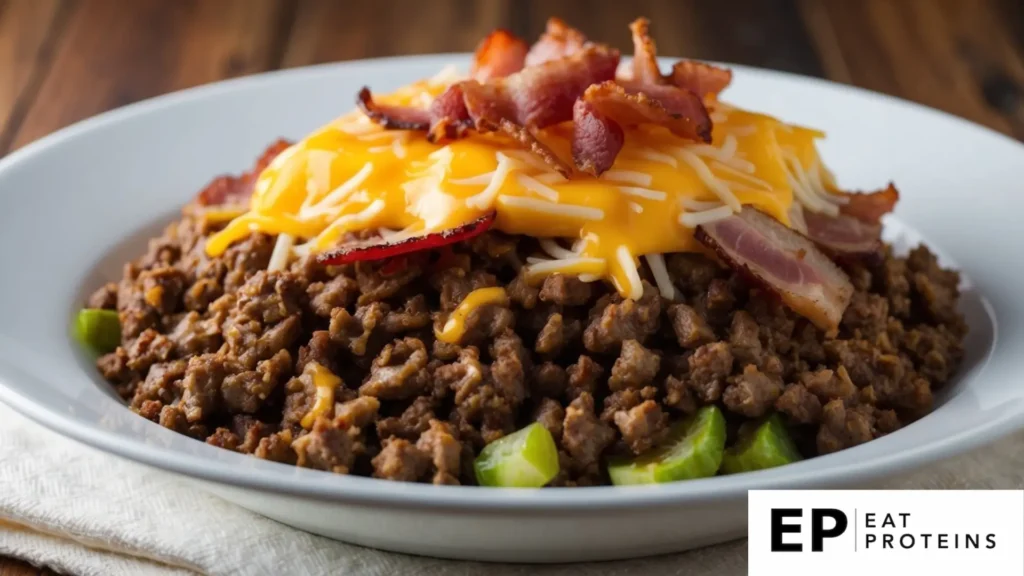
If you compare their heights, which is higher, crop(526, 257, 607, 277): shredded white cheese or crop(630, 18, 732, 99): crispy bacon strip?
crop(630, 18, 732, 99): crispy bacon strip

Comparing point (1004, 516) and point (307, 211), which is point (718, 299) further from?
point (307, 211)

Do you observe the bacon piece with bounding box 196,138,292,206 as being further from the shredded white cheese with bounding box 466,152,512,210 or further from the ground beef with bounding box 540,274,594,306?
Answer: the ground beef with bounding box 540,274,594,306

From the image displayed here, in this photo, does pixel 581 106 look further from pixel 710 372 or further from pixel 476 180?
pixel 710 372

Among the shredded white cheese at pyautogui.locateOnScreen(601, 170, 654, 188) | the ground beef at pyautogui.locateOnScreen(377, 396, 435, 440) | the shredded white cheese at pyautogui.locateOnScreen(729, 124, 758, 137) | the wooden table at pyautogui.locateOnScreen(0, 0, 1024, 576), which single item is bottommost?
the wooden table at pyautogui.locateOnScreen(0, 0, 1024, 576)

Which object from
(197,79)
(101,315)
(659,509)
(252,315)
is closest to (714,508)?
(659,509)

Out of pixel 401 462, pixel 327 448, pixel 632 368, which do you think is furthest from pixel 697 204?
pixel 327 448

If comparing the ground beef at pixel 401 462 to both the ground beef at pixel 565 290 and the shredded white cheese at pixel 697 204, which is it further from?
the shredded white cheese at pixel 697 204

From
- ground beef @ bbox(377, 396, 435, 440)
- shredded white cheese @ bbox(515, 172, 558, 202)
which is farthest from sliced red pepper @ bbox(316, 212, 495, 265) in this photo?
ground beef @ bbox(377, 396, 435, 440)
